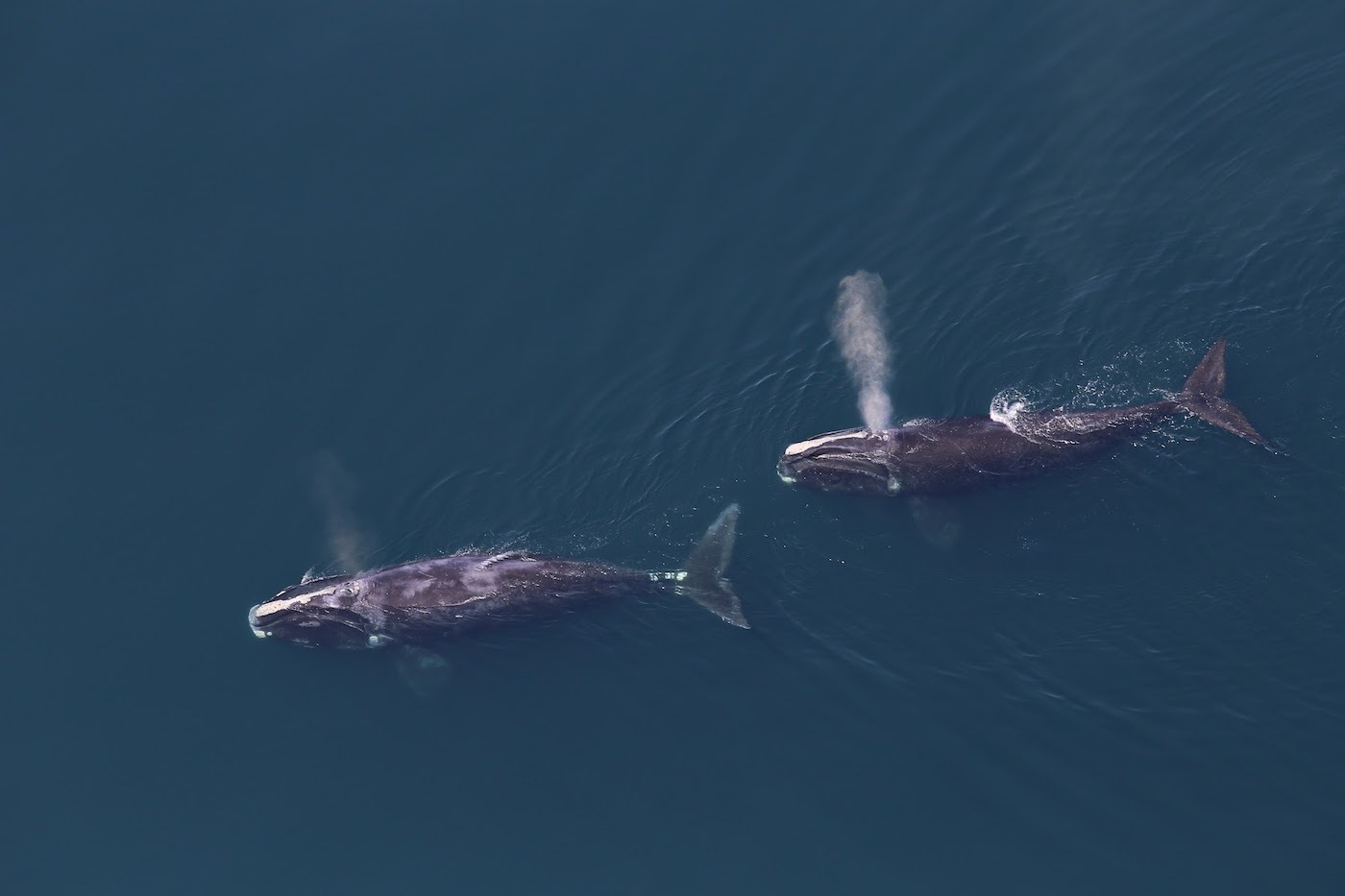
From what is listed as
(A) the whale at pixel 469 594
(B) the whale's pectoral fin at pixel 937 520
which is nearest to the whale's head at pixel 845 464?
(B) the whale's pectoral fin at pixel 937 520

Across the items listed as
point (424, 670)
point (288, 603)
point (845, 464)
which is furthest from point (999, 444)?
point (288, 603)

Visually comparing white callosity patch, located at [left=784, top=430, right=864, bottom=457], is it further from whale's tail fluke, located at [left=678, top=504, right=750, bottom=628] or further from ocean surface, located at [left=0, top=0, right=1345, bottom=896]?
whale's tail fluke, located at [left=678, top=504, right=750, bottom=628]

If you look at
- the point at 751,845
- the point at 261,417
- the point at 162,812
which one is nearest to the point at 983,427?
the point at 751,845

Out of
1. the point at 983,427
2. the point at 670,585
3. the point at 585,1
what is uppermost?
the point at 585,1

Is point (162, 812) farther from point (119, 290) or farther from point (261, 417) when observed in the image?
point (119, 290)

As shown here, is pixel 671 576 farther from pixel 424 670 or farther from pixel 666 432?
pixel 424 670

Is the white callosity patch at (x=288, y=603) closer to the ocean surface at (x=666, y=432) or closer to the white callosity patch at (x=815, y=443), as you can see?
the ocean surface at (x=666, y=432)

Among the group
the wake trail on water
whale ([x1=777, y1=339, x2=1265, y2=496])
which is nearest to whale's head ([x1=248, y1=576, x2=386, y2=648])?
whale ([x1=777, y1=339, x2=1265, y2=496])
